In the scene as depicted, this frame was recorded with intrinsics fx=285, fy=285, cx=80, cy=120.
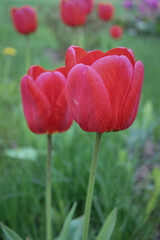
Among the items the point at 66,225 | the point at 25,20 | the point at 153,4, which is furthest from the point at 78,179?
the point at 153,4

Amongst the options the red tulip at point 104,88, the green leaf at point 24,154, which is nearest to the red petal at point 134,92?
the red tulip at point 104,88

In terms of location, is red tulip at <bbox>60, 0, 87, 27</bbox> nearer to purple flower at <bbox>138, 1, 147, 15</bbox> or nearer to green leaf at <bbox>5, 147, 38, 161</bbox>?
green leaf at <bbox>5, 147, 38, 161</bbox>

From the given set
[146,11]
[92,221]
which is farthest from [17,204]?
[146,11]

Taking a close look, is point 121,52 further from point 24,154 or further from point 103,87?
point 24,154

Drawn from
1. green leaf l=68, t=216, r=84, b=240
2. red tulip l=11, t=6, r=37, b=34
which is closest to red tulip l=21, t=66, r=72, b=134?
green leaf l=68, t=216, r=84, b=240

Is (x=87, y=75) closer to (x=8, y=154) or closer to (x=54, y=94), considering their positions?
(x=54, y=94)

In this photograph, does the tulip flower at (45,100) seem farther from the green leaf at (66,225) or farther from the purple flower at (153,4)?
the purple flower at (153,4)
